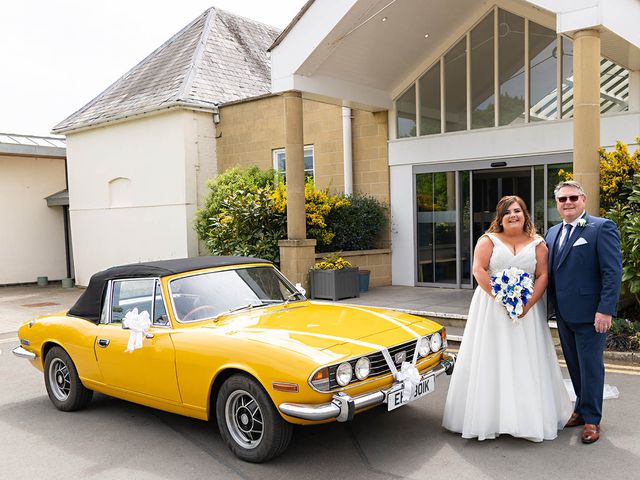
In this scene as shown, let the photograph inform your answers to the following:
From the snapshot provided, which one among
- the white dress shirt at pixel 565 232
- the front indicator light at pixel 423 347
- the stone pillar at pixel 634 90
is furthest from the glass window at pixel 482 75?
the front indicator light at pixel 423 347

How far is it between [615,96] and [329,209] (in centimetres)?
580

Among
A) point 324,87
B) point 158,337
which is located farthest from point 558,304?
point 324,87

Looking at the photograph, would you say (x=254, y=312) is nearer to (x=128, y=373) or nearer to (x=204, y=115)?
(x=128, y=373)

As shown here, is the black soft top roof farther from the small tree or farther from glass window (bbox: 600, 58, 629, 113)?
glass window (bbox: 600, 58, 629, 113)

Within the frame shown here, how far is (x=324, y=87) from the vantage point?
12.4m

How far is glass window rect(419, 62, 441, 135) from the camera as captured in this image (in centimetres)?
1335

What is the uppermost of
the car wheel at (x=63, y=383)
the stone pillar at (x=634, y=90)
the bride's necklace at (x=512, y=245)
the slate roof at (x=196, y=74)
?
the slate roof at (x=196, y=74)

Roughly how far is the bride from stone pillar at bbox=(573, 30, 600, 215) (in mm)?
4083

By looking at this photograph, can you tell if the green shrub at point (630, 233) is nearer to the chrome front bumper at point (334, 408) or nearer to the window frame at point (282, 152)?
the chrome front bumper at point (334, 408)

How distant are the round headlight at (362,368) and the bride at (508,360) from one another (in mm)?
918

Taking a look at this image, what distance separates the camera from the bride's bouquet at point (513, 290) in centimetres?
483

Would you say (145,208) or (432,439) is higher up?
(145,208)

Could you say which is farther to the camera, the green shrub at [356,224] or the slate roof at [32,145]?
the slate roof at [32,145]

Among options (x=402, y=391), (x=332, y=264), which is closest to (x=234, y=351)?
(x=402, y=391)
